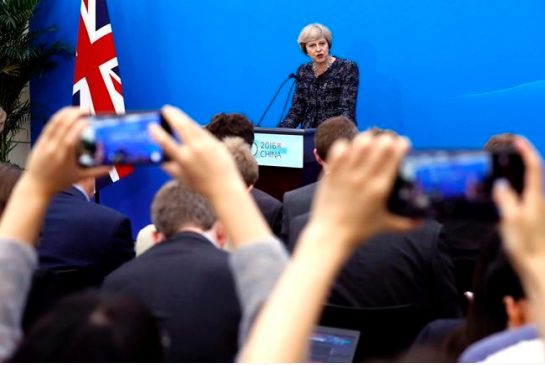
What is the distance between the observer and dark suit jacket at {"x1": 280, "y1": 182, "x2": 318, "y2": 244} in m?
3.29

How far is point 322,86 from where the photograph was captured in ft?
19.2

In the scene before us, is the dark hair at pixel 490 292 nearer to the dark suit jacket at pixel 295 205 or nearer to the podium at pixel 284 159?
the dark suit jacket at pixel 295 205

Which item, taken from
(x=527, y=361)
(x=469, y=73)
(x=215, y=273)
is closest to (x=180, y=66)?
(x=469, y=73)

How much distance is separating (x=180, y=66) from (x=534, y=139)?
9.35ft

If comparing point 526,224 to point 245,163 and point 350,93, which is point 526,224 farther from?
point 350,93

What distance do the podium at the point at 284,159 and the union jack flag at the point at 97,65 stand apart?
1.71 metres

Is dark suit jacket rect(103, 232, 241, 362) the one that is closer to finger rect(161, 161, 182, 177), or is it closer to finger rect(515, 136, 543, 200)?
finger rect(161, 161, 182, 177)

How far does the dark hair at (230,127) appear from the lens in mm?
3983

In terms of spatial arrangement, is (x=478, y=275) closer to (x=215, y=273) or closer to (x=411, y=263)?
(x=215, y=273)

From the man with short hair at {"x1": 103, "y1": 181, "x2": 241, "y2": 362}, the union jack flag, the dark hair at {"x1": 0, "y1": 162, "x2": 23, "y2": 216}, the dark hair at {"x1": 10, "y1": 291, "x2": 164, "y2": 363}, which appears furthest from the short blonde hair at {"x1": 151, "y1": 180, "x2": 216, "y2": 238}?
the union jack flag

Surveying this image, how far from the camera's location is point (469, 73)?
237 inches

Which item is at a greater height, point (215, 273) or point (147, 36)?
point (147, 36)

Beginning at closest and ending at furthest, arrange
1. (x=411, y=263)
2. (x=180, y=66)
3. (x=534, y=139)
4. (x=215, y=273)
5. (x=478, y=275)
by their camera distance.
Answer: (x=478, y=275), (x=215, y=273), (x=411, y=263), (x=534, y=139), (x=180, y=66)

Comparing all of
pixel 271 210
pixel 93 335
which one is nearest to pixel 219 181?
pixel 93 335
